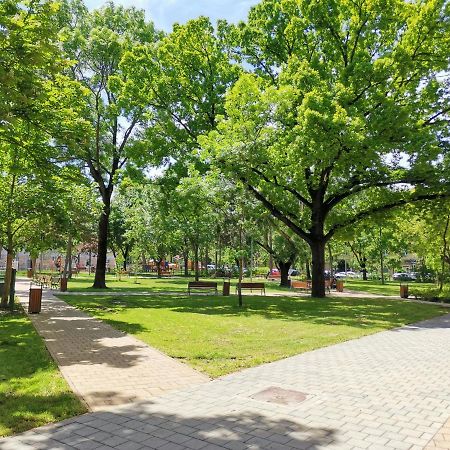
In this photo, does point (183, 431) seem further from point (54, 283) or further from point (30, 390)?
point (54, 283)

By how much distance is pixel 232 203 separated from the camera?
19906 millimetres

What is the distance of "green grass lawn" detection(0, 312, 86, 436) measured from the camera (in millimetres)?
5230

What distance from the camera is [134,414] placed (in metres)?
5.47

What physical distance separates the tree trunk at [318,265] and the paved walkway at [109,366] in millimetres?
14827

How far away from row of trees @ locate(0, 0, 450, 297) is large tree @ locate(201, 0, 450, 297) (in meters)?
0.08

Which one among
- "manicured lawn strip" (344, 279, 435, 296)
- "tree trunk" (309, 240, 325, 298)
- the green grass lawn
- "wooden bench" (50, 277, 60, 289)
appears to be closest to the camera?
the green grass lawn

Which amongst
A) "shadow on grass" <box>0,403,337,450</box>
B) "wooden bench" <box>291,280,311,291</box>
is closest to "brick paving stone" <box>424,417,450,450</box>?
"shadow on grass" <box>0,403,337,450</box>

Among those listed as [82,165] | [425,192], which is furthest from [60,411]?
[82,165]

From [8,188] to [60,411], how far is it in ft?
38.8

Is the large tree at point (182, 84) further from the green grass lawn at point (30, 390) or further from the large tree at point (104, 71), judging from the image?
the green grass lawn at point (30, 390)

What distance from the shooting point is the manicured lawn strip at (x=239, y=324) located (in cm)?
926

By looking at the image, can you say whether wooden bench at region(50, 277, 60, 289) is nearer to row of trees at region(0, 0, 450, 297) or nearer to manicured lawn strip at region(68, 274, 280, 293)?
manicured lawn strip at region(68, 274, 280, 293)

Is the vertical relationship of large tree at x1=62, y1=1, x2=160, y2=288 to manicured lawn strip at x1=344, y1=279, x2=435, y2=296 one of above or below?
above

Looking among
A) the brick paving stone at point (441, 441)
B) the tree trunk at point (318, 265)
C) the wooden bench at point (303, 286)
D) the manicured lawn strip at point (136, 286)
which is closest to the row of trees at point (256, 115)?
the tree trunk at point (318, 265)
